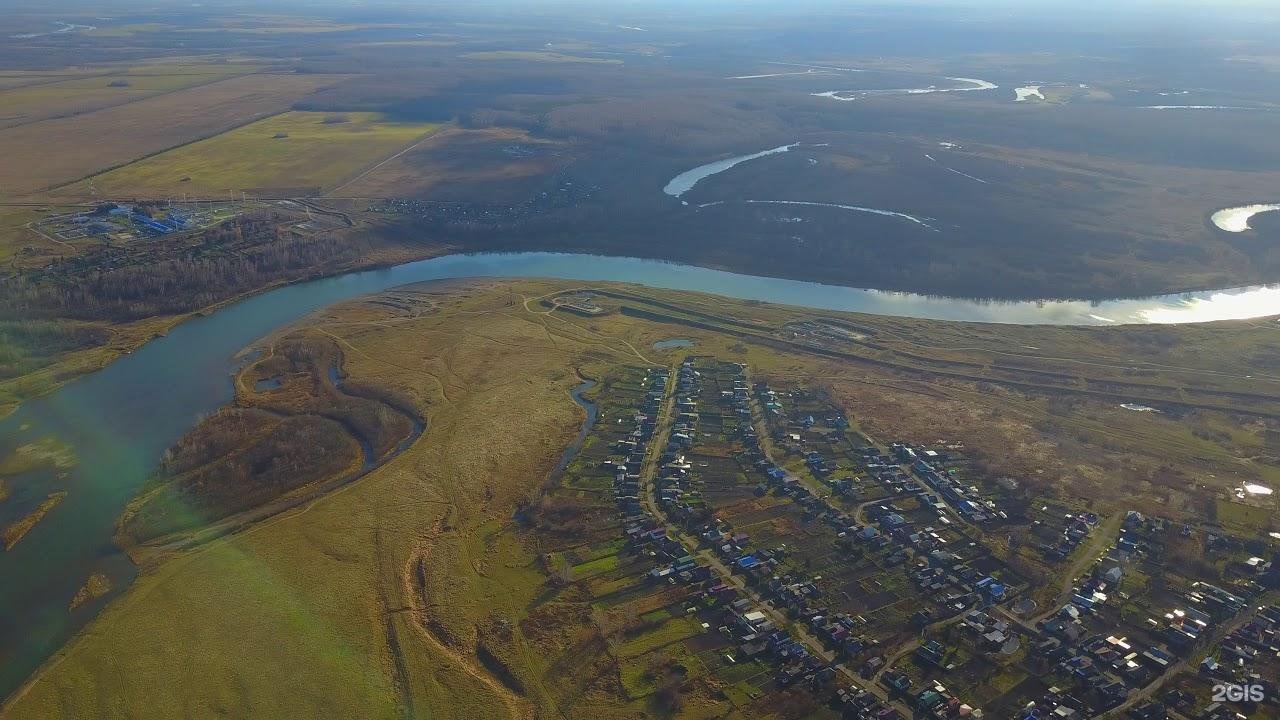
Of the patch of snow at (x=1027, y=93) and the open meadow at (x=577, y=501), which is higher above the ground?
the patch of snow at (x=1027, y=93)

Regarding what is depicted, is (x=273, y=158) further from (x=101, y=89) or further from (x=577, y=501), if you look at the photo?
(x=577, y=501)

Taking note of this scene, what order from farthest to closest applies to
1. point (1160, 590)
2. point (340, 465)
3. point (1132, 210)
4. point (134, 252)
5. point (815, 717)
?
point (1132, 210), point (134, 252), point (340, 465), point (1160, 590), point (815, 717)

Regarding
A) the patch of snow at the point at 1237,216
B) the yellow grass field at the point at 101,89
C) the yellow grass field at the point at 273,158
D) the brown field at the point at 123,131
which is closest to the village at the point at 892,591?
the patch of snow at the point at 1237,216

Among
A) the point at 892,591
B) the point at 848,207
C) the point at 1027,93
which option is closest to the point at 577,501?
the point at 892,591

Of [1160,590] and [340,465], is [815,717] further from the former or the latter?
[340,465]

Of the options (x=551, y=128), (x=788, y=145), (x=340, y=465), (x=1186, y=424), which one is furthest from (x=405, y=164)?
(x=1186, y=424)

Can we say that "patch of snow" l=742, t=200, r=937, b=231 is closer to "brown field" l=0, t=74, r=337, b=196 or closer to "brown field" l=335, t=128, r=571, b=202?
"brown field" l=335, t=128, r=571, b=202

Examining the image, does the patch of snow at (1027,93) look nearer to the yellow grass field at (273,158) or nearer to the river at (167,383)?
the river at (167,383)
